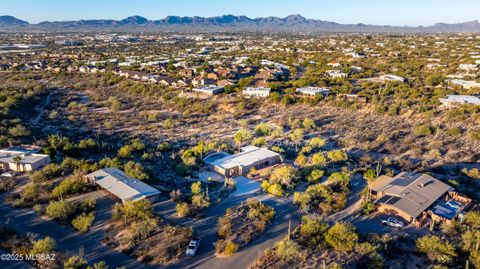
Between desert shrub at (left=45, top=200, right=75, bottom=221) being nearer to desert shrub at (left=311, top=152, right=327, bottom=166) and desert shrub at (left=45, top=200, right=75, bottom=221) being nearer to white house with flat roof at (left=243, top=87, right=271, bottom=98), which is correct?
desert shrub at (left=311, top=152, right=327, bottom=166)

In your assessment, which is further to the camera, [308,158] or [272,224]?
[308,158]

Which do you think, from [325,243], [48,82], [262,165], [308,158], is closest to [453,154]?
[308,158]

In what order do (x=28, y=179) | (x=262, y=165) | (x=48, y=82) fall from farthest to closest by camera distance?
(x=48, y=82) < (x=262, y=165) < (x=28, y=179)

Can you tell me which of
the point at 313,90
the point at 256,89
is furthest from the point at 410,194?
the point at 256,89

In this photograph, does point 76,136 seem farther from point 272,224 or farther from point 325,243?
point 325,243

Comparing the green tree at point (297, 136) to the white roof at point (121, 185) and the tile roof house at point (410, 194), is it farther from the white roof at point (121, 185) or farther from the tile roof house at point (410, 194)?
the white roof at point (121, 185)

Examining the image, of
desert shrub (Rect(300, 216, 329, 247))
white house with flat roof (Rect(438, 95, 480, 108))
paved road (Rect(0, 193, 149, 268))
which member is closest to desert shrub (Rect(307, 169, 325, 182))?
desert shrub (Rect(300, 216, 329, 247))
